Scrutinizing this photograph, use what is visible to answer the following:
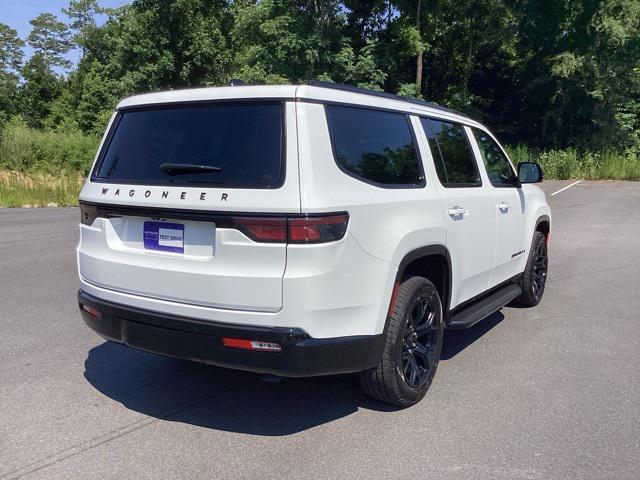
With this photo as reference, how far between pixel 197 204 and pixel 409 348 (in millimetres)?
1641

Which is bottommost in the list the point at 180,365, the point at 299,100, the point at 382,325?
the point at 180,365

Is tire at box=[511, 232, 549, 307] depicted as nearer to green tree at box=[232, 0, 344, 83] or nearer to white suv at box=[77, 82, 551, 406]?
white suv at box=[77, 82, 551, 406]

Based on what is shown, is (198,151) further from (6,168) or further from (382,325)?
(6,168)

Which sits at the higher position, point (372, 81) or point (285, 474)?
point (372, 81)

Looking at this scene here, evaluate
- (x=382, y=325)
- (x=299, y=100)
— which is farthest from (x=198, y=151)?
(x=382, y=325)

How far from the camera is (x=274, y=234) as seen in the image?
2945 millimetres

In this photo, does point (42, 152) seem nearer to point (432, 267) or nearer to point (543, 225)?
point (543, 225)

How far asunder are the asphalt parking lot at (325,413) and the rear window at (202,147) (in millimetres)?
1467

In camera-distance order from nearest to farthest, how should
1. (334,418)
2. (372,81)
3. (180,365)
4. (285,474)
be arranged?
(285,474) < (334,418) < (180,365) < (372,81)

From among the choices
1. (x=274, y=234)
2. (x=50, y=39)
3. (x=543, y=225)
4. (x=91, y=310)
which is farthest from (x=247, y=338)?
(x=50, y=39)

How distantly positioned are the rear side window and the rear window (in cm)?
38

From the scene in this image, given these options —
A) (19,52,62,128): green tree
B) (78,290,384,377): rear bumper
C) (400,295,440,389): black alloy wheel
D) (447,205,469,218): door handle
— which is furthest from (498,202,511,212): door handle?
(19,52,62,128): green tree

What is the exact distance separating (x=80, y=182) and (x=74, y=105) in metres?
35.7

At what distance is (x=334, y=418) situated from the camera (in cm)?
362
